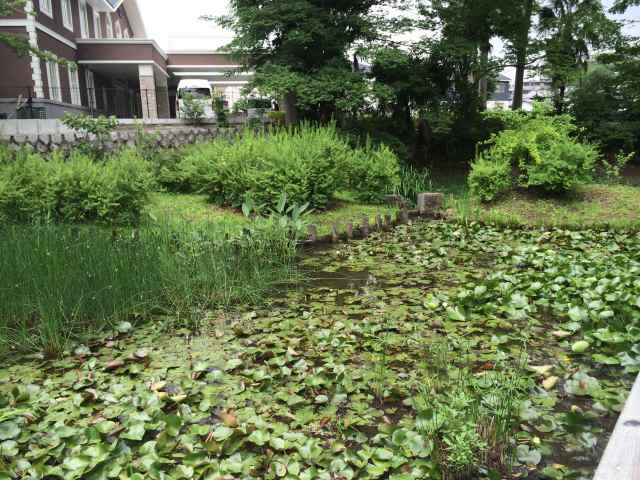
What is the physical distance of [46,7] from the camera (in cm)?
1981

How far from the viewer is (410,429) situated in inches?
105

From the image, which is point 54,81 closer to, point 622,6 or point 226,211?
point 226,211

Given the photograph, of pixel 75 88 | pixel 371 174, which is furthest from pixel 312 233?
pixel 75 88

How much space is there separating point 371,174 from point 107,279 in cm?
636

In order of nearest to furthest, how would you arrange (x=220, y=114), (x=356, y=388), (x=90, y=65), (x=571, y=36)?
1. (x=356, y=388)
2. (x=571, y=36)
3. (x=220, y=114)
4. (x=90, y=65)

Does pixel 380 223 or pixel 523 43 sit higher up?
pixel 523 43

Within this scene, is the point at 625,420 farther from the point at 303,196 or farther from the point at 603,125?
the point at 603,125

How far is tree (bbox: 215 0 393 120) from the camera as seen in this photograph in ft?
39.1

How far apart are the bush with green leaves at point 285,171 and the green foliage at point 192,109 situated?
7.94 metres

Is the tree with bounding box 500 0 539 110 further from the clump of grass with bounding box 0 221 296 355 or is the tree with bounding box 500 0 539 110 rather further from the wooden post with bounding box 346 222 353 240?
the clump of grass with bounding box 0 221 296 355

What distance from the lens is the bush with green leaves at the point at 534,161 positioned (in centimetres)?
915

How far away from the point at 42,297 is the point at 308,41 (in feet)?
33.8

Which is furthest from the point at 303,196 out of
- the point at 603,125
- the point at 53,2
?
the point at 53,2

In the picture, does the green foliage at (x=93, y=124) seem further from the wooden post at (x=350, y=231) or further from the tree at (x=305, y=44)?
the wooden post at (x=350, y=231)
